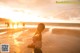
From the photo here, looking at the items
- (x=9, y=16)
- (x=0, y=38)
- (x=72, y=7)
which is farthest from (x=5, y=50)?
(x=72, y=7)

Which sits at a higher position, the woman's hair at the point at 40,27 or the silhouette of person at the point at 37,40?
the woman's hair at the point at 40,27

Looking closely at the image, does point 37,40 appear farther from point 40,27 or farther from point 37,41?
point 40,27

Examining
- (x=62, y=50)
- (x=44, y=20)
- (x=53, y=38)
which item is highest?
(x=44, y=20)

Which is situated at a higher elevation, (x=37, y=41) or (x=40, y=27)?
(x=40, y=27)

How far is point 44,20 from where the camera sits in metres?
1.93

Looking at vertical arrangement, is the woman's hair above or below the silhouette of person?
above

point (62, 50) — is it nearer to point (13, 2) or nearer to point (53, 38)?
point (53, 38)

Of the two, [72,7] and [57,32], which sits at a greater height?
[72,7]

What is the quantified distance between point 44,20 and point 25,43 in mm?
337

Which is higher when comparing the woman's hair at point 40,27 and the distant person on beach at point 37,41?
the woman's hair at point 40,27

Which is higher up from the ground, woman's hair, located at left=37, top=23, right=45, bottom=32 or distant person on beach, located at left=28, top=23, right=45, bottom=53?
woman's hair, located at left=37, top=23, right=45, bottom=32

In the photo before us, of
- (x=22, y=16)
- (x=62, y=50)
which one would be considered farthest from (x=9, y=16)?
(x=62, y=50)

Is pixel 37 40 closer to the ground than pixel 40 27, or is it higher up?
closer to the ground

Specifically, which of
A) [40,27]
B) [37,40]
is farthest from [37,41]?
[40,27]
